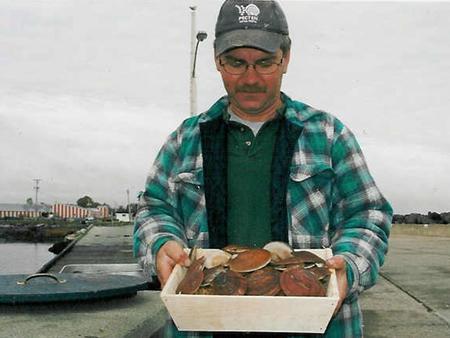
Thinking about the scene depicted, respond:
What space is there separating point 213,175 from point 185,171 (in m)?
0.16

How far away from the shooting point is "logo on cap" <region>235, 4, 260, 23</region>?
9.81ft

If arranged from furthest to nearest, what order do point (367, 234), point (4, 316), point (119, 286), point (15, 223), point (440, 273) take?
1. point (15, 223)
2. point (440, 273)
3. point (119, 286)
4. point (4, 316)
5. point (367, 234)

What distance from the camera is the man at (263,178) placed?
295 centimetres

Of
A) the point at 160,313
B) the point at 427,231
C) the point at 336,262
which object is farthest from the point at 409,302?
the point at 427,231

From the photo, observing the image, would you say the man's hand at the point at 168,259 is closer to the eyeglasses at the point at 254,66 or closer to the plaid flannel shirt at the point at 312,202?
the plaid flannel shirt at the point at 312,202

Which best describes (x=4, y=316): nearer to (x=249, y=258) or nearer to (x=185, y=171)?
(x=185, y=171)

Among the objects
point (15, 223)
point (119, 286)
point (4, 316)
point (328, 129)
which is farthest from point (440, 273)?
point (15, 223)

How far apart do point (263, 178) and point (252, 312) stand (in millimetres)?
785

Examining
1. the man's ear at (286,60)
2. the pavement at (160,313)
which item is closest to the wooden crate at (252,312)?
the man's ear at (286,60)

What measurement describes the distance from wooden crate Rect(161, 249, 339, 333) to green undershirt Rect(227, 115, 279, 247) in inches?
23.8

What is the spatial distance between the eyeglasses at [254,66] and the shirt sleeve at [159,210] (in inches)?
17.9

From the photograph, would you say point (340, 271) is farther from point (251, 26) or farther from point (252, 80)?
point (251, 26)

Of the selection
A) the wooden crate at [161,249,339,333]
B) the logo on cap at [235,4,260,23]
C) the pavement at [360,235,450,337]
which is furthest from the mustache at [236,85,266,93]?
the pavement at [360,235,450,337]

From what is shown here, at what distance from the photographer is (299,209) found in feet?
9.89
